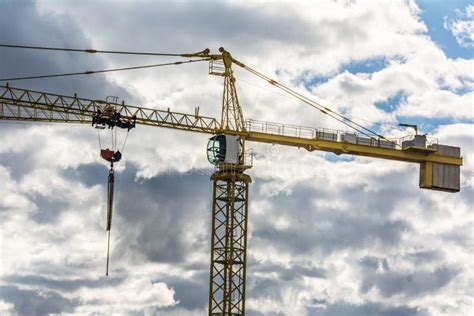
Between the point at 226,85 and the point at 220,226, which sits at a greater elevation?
the point at 226,85

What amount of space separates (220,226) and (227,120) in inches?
561

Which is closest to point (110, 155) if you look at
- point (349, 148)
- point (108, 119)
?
point (108, 119)

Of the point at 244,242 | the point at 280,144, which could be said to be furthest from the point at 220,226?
the point at 280,144

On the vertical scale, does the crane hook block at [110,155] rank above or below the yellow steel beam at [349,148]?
below

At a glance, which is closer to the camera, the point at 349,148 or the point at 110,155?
the point at 110,155

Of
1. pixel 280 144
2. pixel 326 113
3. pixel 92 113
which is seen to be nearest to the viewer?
pixel 92 113

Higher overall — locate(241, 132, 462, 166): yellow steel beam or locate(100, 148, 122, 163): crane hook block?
locate(241, 132, 462, 166): yellow steel beam

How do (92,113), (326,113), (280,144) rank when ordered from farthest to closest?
1. (326,113)
2. (280,144)
3. (92,113)

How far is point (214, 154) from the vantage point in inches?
5202

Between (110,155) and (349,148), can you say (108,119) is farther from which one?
(349,148)

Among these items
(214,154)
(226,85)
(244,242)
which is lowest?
(244,242)

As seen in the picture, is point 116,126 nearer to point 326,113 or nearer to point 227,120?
point 227,120

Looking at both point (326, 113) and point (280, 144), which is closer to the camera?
point (280, 144)

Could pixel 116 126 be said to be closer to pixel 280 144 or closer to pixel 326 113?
pixel 280 144
